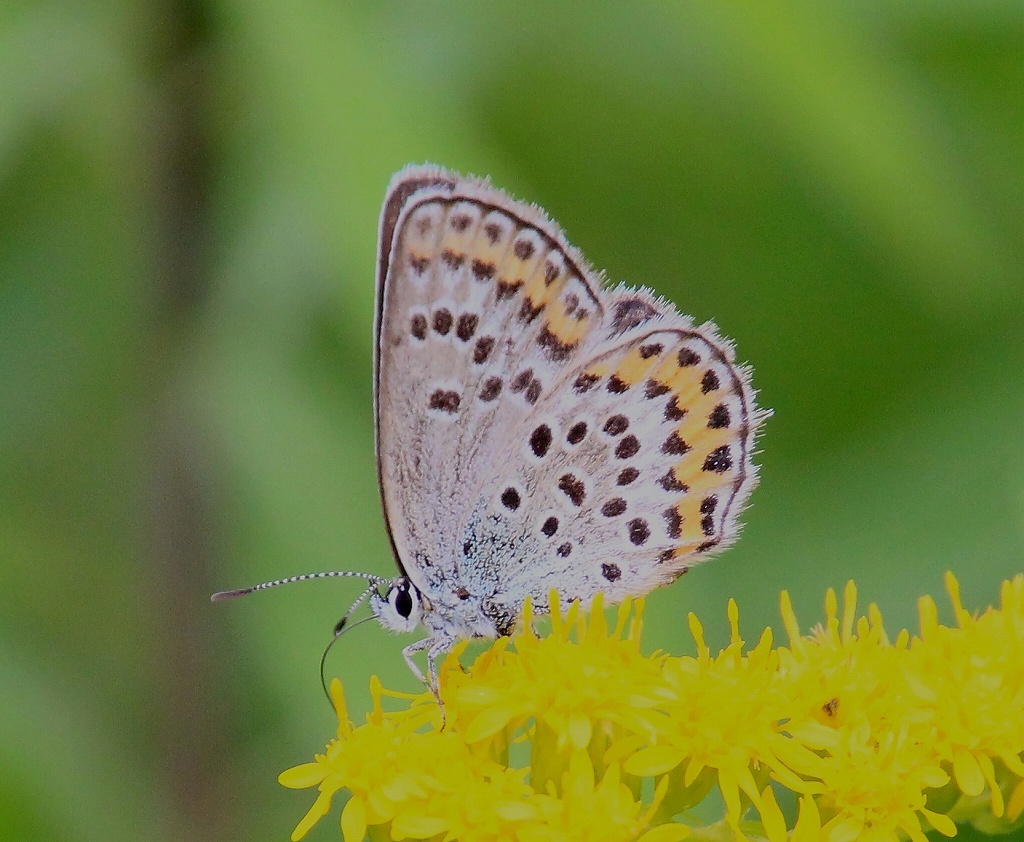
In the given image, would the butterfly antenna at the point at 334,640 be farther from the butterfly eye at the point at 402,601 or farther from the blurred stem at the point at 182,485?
the blurred stem at the point at 182,485

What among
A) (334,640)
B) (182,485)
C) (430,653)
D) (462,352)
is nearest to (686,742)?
(430,653)

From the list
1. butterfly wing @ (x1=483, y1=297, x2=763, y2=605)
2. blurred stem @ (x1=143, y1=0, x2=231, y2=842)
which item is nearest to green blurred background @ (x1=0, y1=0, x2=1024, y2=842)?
blurred stem @ (x1=143, y1=0, x2=231, y2=842)

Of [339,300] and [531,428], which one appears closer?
[339,300]

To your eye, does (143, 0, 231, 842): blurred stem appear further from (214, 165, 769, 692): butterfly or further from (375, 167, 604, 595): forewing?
(375, 167, 604, 595): forewing

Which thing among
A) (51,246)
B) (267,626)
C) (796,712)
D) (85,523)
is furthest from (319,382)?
(796,712)

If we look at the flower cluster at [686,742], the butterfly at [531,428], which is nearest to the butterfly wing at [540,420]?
the butterfly at [531,428]

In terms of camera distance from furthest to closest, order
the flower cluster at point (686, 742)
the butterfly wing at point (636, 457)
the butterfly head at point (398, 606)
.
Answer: the butterfly wing at point (636, 457) → the butterfly head at point (398, 606) → the flower cluster at point (686, 742)

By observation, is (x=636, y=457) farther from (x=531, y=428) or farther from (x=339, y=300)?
(x=339, y=300)
